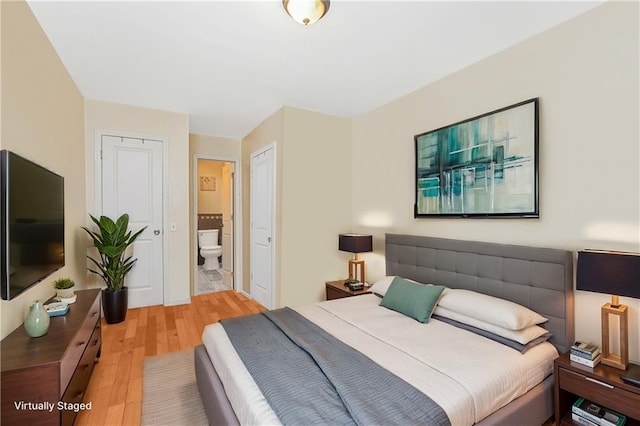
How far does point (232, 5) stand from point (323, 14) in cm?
58

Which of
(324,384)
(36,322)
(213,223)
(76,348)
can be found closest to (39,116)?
(36,322)

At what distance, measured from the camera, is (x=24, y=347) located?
1.55 metres

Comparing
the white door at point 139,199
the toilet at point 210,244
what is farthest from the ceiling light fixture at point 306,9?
the toilet at point 210,244

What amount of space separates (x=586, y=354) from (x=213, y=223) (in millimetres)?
6781

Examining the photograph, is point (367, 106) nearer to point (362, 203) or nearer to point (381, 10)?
point (362, 203)

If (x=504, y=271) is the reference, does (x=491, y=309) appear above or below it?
below

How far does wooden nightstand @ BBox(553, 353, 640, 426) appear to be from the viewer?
146 cm

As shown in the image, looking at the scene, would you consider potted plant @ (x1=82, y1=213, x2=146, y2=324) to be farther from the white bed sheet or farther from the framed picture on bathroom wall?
the framed picture on bathroom wall

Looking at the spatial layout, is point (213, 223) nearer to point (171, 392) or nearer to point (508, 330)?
point (171, 392)

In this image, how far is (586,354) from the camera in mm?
1656

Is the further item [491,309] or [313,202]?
[313,202]

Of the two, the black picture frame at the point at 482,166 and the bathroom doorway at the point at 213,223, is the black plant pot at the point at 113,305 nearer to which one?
the bathroom doorway at the point at 213,223

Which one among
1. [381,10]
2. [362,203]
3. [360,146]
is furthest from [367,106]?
[381,10]

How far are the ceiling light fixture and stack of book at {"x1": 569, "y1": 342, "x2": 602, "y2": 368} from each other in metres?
2.49
